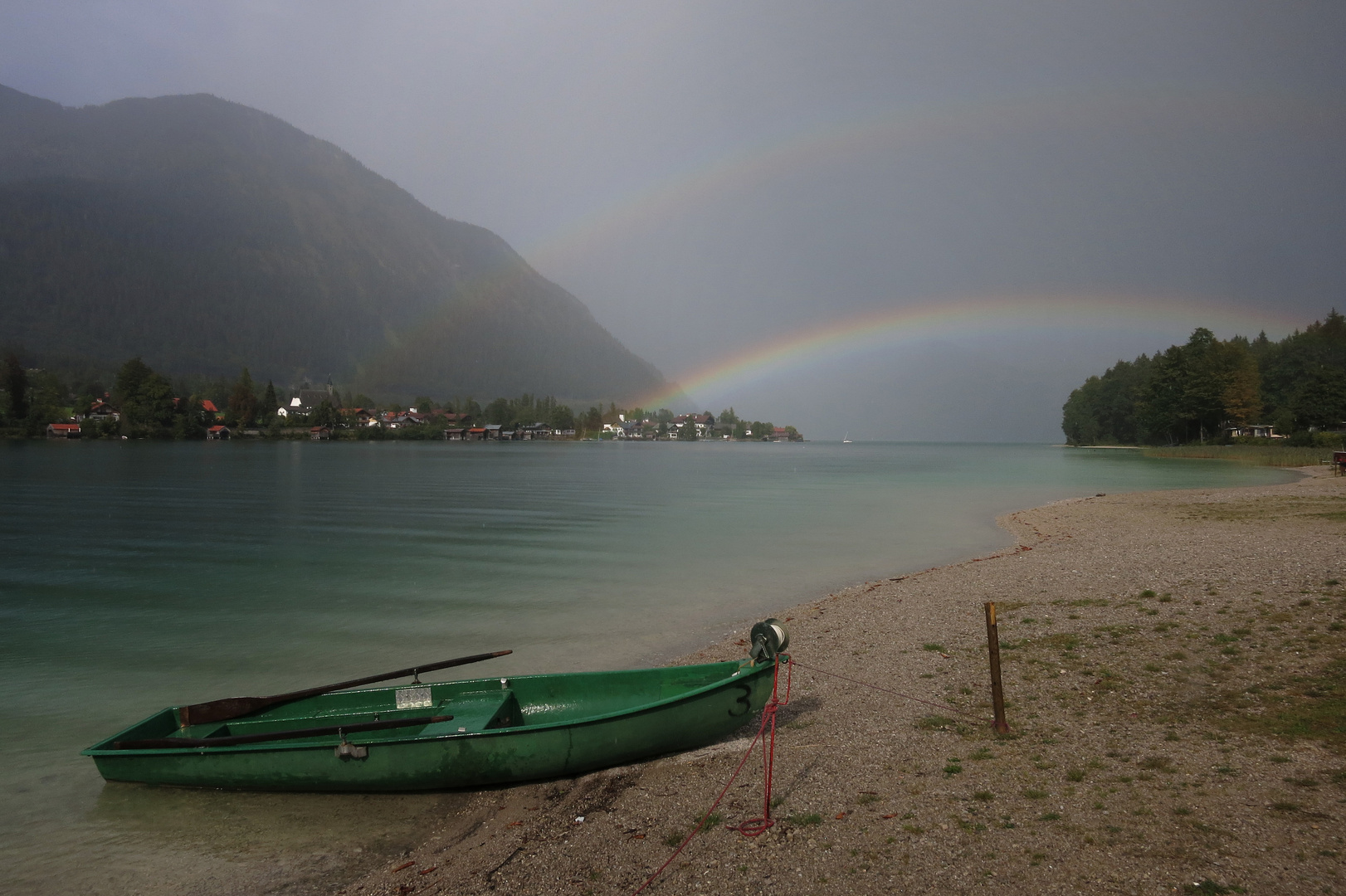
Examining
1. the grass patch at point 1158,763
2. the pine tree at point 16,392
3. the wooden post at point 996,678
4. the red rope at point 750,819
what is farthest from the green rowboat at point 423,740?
the pine tree at point 16,392

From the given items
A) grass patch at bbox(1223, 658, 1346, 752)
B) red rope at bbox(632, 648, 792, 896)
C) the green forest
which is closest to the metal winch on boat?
red rope at bbox(632, 648, 792, 896)

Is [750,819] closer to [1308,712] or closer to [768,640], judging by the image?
[768,640]

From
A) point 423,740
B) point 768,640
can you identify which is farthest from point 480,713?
point 768,640

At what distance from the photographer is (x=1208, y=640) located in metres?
11.6

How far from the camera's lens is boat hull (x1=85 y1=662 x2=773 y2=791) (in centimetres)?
840

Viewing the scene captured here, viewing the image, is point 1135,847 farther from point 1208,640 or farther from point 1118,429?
point 1118,429

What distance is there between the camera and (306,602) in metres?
21.4

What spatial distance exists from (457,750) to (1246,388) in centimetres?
13480

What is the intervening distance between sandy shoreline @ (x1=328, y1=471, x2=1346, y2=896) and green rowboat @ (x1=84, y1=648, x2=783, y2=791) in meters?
0.49

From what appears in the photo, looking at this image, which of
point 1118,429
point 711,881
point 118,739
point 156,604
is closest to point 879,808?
point 711,881

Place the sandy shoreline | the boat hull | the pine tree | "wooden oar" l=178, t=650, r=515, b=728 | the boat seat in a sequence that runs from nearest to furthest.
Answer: the sandy shoreline → the boat hull → the boat seat → "wooden oar" l=178, t=650, r=515, b=728 → the pine tree

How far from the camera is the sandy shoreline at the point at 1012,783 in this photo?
612cm

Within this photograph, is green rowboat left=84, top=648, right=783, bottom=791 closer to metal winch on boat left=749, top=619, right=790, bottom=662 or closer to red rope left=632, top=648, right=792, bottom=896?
metal winch on boat left=749, top=619, right=790, bottom=662

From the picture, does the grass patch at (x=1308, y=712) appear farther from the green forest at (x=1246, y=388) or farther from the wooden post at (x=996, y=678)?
the green forest at (x=1246, y=388)
